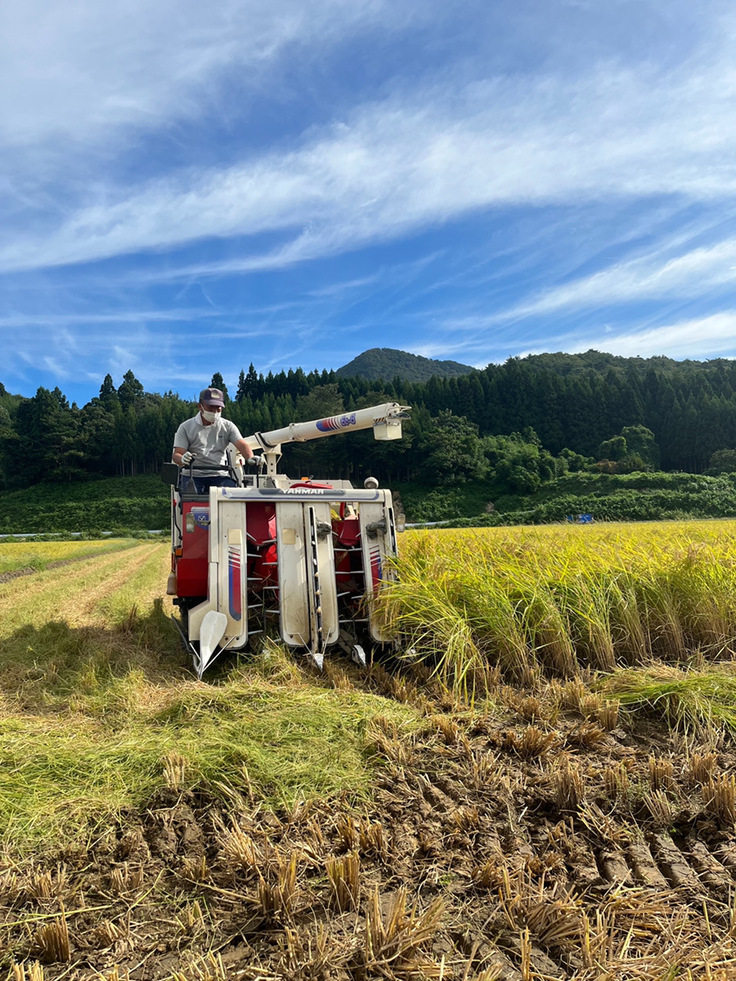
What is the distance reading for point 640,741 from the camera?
295 centimetres

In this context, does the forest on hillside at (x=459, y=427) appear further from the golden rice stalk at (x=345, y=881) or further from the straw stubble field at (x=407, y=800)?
the golden rice stalk at (x=345, y=881)

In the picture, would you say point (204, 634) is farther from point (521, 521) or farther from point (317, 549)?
point (521, 521)

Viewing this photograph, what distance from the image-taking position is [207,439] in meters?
5.51

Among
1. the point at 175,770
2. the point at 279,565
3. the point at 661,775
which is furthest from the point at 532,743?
the point at 279,565

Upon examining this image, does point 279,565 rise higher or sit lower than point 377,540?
lower

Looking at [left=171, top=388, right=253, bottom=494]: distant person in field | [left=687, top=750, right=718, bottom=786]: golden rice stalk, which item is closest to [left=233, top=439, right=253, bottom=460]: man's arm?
[left=171, top=388, right=253, bottom=494]: distant person in field

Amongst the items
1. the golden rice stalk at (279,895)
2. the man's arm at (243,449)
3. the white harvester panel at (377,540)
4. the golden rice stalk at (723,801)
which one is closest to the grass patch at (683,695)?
the golden rice stalk at (723,801)

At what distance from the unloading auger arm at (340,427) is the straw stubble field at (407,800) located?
2.87 metres

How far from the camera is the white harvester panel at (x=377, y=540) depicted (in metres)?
4.71

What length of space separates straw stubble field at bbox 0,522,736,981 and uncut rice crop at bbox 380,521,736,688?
2cm

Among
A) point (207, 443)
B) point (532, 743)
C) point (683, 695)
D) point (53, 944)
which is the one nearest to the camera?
point (53, 944)

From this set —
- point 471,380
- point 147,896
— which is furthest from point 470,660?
point 471,380

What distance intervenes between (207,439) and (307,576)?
1966mm

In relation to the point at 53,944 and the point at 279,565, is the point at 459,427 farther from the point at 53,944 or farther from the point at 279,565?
the point at 53,944
